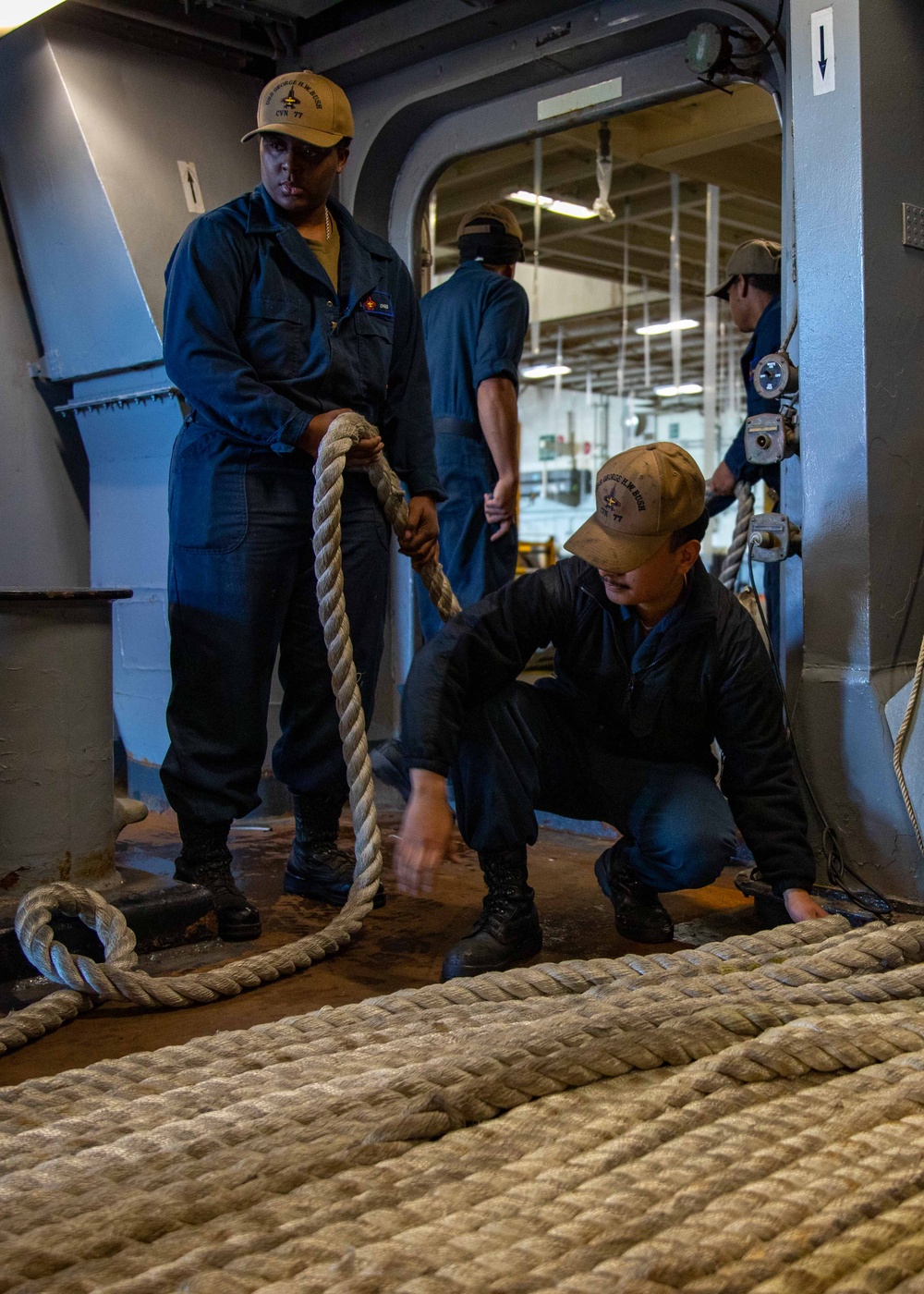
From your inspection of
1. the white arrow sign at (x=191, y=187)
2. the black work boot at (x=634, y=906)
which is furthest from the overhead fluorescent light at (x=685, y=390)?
the black work boot at (x=634, y=906)

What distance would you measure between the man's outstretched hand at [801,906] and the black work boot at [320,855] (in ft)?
3.35

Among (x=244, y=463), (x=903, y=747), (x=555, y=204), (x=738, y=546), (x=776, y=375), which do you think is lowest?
A: (x=903, y=747)

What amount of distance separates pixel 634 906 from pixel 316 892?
808mm

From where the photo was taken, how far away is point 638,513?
2275 mm

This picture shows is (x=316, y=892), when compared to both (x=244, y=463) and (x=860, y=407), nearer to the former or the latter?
(x=244, y=463)

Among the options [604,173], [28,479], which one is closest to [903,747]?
[28,479]

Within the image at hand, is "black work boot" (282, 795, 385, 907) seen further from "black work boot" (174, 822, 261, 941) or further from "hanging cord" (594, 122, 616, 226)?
"hanging cord" (594, 122, 616, 226)

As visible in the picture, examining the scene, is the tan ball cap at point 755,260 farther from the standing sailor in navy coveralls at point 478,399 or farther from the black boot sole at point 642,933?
the black boot sole at point 642,933

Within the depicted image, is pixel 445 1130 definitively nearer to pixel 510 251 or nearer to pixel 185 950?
pixel 185 950

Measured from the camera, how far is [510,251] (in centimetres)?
405

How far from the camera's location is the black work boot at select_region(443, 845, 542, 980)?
97.0 inches

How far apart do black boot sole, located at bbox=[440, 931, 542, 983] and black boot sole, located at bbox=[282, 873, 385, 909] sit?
1.55 feet

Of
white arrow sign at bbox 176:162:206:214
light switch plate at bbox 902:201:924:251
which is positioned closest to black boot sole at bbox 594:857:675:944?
light switch plate at bbox 902:201:924:251

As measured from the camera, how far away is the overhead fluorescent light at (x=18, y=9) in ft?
9.57
